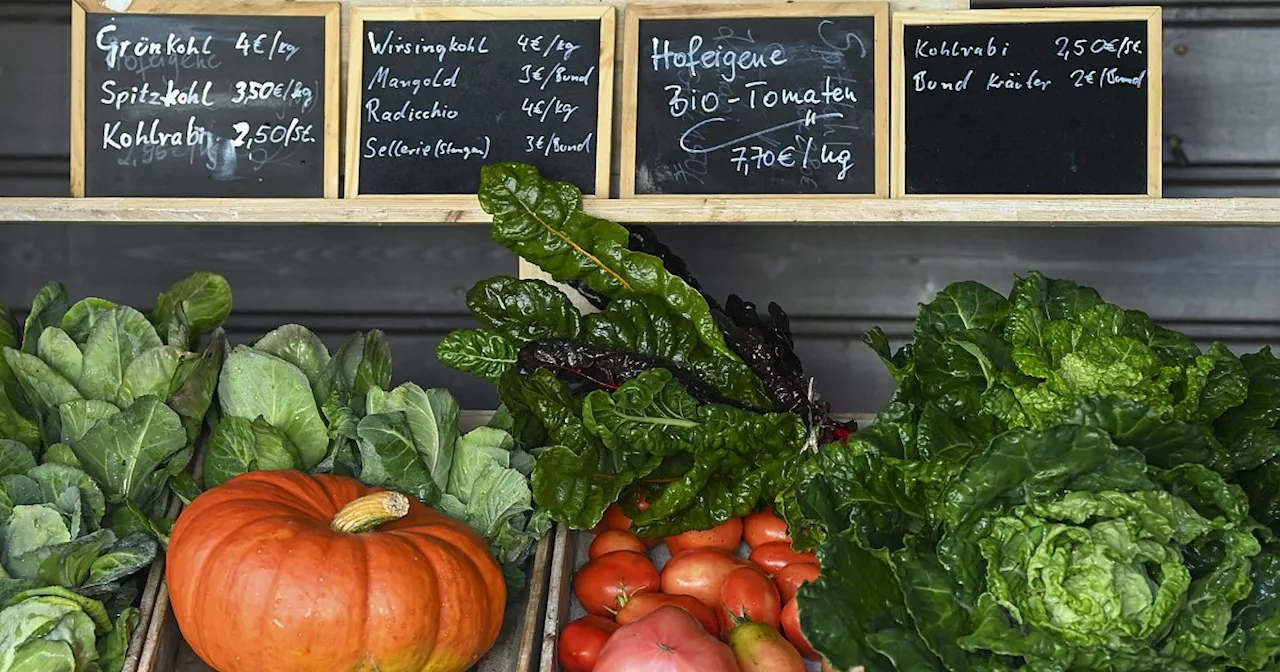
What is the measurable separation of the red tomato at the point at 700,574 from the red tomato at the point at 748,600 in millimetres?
23

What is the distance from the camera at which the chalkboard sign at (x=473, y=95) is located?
2135 mm

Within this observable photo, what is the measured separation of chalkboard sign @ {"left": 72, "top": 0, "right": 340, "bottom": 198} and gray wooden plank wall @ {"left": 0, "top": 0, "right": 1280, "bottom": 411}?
0.78 metres

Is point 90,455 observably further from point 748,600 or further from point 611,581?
point 748,600

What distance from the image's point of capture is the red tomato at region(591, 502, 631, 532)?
6.91ft

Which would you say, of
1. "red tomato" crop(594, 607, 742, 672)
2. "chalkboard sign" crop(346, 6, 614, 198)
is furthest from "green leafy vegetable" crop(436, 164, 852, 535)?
"red tomato" crop(594, 607, 742, 672)

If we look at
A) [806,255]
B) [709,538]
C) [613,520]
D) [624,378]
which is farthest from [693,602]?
[806,255]

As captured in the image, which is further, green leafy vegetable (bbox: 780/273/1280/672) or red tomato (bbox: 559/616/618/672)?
red tomato (bbox: 559/616/618/672)

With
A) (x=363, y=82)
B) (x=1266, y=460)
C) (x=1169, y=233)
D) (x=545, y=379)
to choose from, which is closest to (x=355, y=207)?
(x=363, y=82)

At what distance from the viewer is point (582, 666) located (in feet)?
5.94

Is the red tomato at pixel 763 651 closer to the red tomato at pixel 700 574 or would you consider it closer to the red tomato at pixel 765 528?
the red tomato at pixel 700 574

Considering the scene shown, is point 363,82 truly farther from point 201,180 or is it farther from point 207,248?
point 207,248

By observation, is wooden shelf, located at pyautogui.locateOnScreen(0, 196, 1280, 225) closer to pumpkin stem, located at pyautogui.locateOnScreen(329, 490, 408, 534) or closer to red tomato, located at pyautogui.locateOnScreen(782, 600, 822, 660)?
pumpkin stem, located at pyautogui.locateOnScreen(329, 490, 408, 534)

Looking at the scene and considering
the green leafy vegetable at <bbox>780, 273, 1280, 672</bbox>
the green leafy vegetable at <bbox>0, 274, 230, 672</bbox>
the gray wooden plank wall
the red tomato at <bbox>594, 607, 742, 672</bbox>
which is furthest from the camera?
the gray wooden plank wall

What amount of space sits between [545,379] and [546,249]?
0.24 metres
